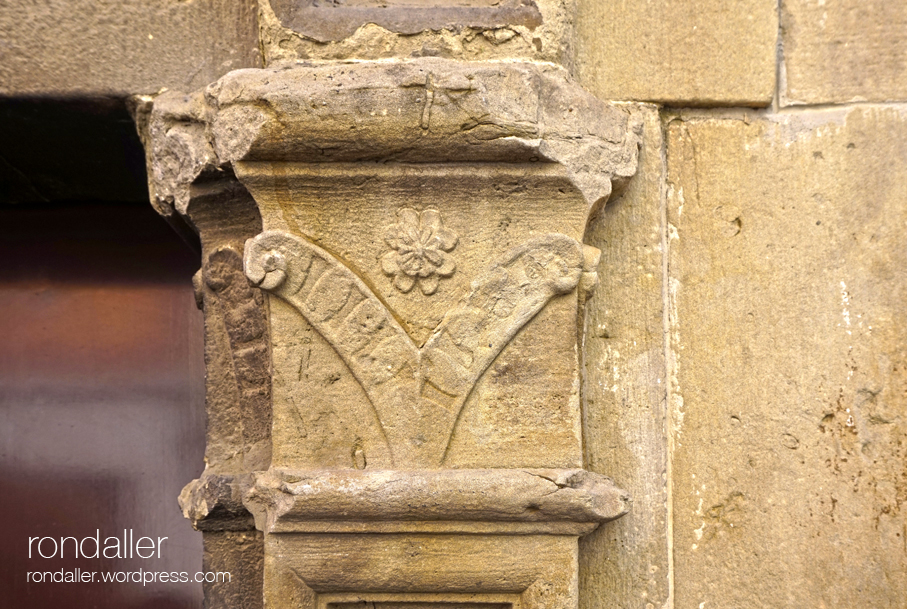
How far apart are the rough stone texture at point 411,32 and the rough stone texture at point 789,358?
1.33 ft

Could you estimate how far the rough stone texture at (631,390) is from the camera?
1.44 meters

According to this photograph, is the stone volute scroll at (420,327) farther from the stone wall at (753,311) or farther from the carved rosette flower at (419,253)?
the stone wall at (753,311)

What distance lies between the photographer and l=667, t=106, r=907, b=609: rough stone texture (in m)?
1.46

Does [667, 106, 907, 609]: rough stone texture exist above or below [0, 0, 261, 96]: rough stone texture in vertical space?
below

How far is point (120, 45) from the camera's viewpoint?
1.54m

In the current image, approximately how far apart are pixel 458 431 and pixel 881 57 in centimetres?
125

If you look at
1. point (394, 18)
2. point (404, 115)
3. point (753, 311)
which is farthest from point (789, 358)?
point (394, 18)

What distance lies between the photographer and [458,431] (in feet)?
4.41

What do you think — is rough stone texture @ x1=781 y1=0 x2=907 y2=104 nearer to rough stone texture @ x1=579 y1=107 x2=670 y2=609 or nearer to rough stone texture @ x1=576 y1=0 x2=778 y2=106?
rough stone texture @ x1=576 y1=0 x2=778 y2=106

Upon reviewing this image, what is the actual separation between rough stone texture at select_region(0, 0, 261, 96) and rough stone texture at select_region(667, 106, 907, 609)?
1038 mm

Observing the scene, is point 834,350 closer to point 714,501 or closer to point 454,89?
point 714,501

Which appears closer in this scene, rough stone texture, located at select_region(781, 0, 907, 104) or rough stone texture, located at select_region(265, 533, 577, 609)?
rough stone texture, located at select_region(265, 533, 577, 609)

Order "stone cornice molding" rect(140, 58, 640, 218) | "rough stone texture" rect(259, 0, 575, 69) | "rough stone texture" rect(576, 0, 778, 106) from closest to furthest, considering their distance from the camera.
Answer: "stone cornice molding" rect(140, 58, 640, 218)
"rough stone texture" rect(259, 0, 575, 69)
"rough stone texture" rect(576, 0, 778, 106)

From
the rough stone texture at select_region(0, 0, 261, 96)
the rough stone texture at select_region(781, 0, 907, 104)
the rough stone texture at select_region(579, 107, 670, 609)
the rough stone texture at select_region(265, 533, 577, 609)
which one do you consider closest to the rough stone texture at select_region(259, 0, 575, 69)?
the rough stone texture at select_region(0, 0, 261, 96)
